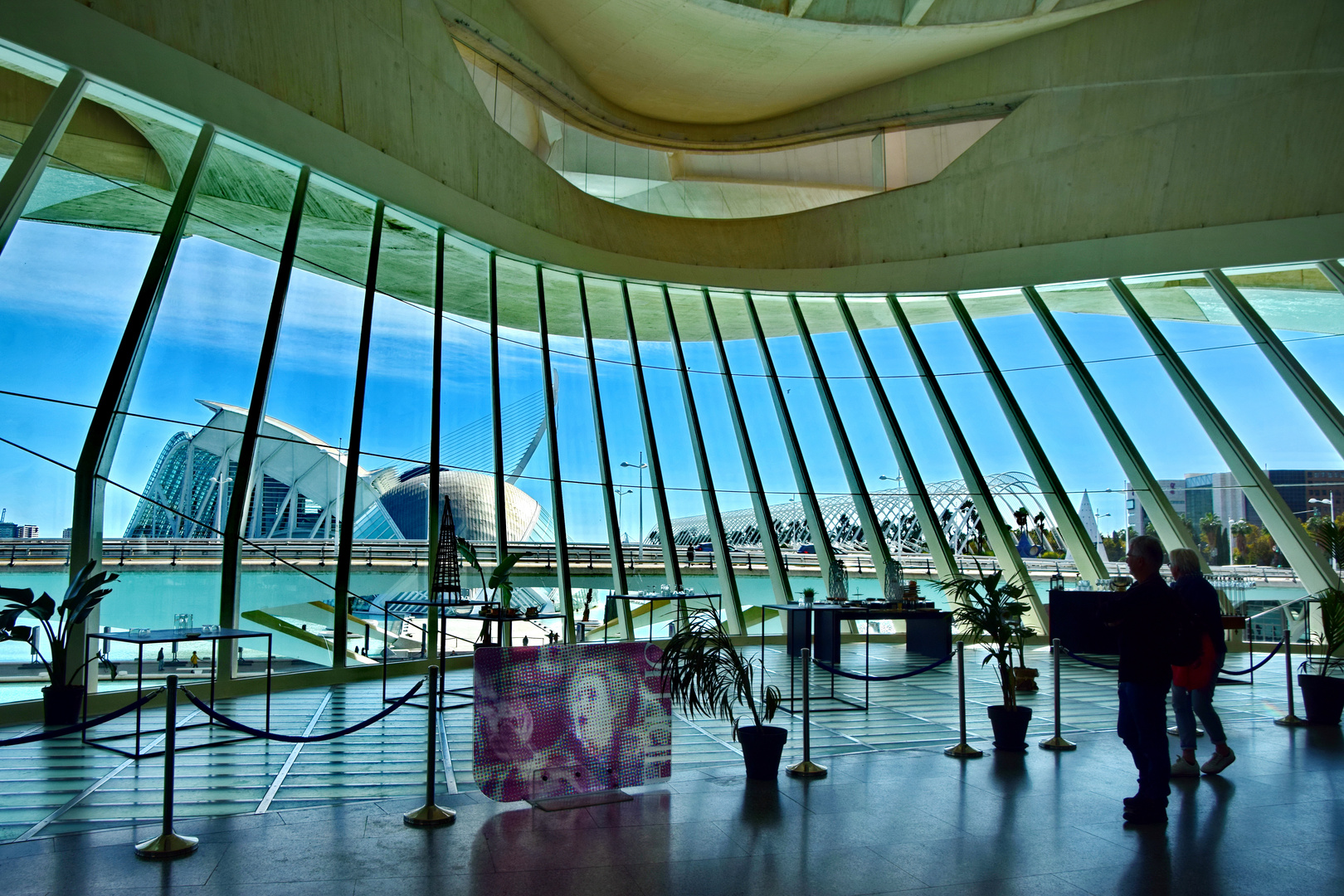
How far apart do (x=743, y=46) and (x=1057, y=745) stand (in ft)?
36.9

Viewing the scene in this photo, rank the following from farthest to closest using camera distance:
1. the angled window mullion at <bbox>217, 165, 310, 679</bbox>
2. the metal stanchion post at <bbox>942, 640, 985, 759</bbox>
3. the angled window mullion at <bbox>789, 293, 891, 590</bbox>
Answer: the angled window mullion at <bbox>789, 293, 891, 590</bbox> → the angled window mullion at <bbox>217, 165, 310, 679</bbox> → the metal stanchion post at <bbox>942, 640, 985, 759</bbox>

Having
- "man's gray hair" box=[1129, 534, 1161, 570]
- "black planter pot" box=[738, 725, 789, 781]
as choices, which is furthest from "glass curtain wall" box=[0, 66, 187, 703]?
"man's gray hair" box=[1129, 534, 1161, 570]

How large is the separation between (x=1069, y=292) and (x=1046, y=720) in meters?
8.83

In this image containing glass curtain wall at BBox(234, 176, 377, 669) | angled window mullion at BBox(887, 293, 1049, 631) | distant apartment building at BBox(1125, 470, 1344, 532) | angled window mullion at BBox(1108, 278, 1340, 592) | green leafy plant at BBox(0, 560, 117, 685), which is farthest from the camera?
angled window mullion at BBox(887, 293, 1049, 631)

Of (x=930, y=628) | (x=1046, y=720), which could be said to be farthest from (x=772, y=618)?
(x=1046, y=720)

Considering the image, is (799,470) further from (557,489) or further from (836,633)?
(557,489)

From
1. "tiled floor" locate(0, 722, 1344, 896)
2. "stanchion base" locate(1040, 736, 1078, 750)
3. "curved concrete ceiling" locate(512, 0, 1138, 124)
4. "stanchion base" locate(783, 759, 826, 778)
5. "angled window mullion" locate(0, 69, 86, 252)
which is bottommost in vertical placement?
"stanchion base" locate(1040, 736, 1078, 750)

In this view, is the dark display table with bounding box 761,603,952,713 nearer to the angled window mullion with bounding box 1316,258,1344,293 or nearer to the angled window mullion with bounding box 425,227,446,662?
the angled window mullion with bounding box 425,227,446,662

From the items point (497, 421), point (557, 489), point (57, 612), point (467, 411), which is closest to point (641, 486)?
point (557, 489)

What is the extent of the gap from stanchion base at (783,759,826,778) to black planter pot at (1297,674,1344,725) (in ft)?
15.4

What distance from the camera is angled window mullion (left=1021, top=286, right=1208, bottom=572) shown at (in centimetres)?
1270

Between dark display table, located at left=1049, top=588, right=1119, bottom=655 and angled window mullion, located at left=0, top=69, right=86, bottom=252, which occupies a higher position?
angled window mullion, located at left=0, top=69, right=86, bottom=252

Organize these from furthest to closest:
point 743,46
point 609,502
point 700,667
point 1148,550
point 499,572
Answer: point 743,46 < point 609,502 < point 499,572 < point 700,667 < point 1148,550

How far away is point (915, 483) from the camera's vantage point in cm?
1346
